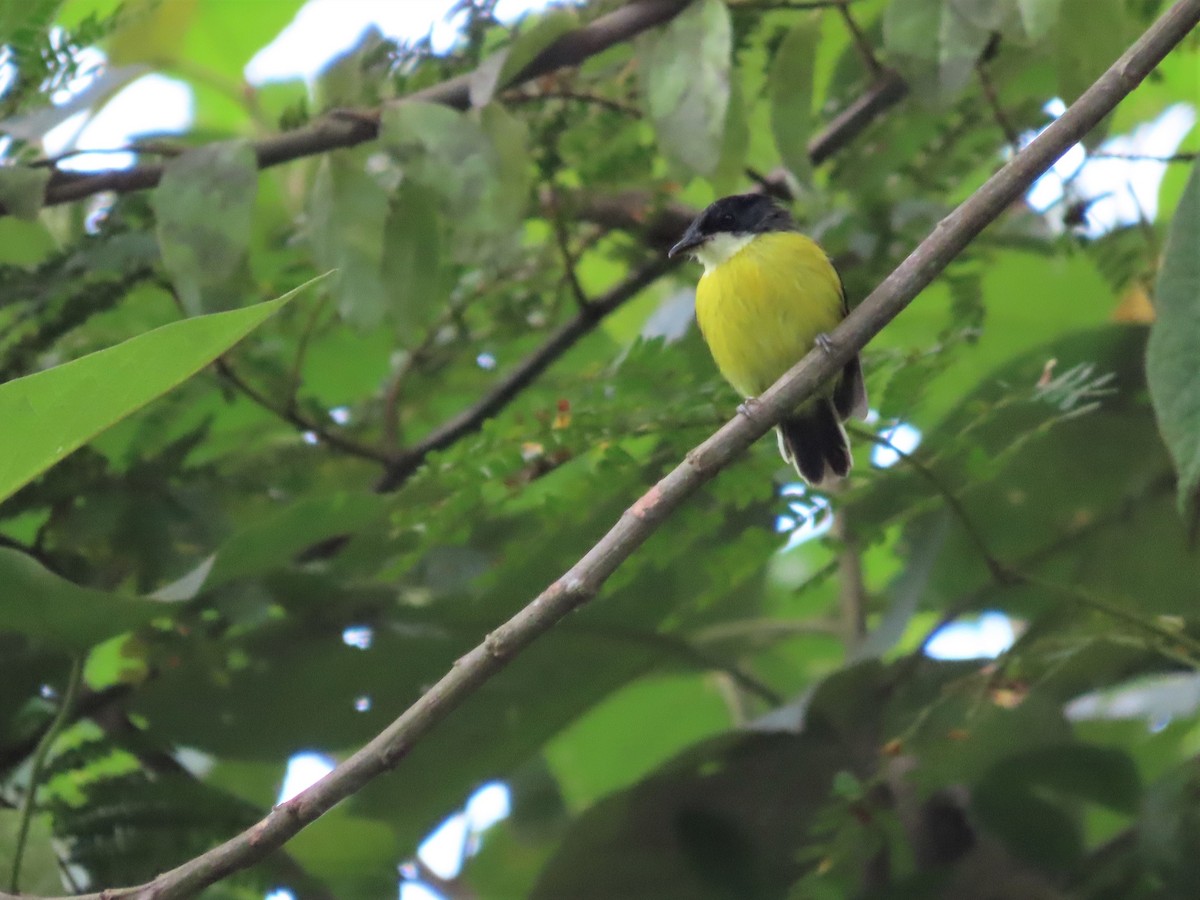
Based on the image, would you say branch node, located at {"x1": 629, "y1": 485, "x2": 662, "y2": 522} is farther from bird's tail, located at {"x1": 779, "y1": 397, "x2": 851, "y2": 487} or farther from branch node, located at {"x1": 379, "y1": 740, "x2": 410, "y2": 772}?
bird's tail, located at {"x1": 779, "y1": 397, "x2": 851, "y2": 487}

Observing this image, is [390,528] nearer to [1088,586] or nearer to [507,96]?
[507,96]

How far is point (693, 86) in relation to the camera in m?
2.04

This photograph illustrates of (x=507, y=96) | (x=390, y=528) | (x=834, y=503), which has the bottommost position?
(x=834, y=503)

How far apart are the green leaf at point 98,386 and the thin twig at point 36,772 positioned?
617 mm

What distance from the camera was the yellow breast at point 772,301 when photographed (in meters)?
2.86

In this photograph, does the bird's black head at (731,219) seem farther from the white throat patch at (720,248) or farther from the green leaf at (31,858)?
the green leaf at (31,858)

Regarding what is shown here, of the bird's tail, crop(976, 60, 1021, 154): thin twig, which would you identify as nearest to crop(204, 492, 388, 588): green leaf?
the bird's tail

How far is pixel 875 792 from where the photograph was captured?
2484 millimetres

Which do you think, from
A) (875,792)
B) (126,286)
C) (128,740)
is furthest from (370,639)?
(875,792)

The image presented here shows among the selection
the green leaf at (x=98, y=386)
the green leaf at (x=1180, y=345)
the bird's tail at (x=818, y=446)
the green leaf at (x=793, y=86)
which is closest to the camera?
the green leaf at (x=98, y=386)

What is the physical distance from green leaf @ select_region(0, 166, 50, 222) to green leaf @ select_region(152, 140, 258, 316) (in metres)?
0.17

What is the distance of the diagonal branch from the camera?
7.09 feet

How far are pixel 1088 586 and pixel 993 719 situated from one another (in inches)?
18.4

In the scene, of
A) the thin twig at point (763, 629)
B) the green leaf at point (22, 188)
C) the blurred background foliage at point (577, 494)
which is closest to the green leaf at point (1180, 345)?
the blurred background foliage at point (577, 494)
